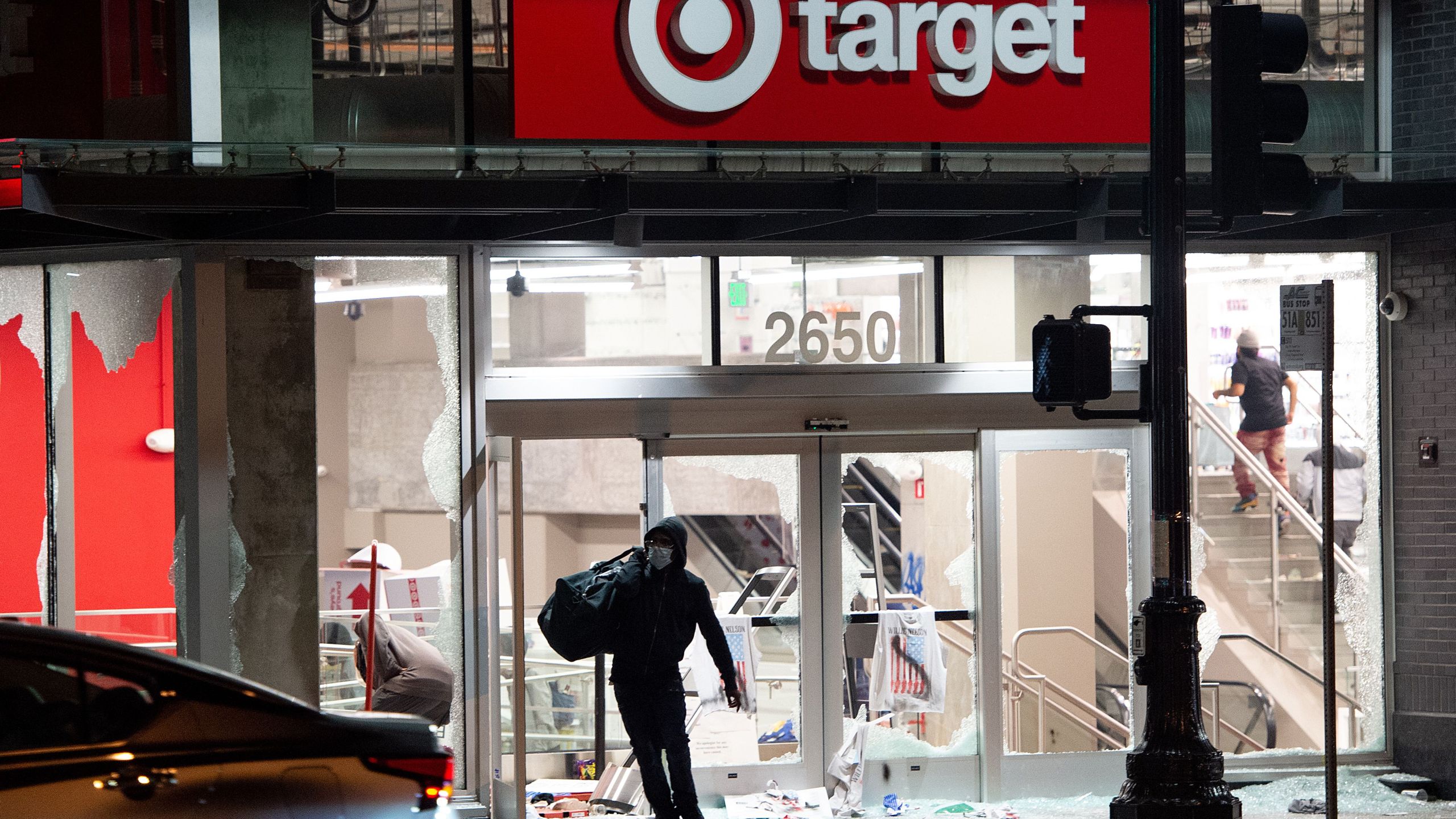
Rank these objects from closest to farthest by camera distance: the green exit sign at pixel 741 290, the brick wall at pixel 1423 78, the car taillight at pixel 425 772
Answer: the car taillight at pixel 425 772 → the green exit sign at pixel 741 290 → the brick wall at pixel 1423 78

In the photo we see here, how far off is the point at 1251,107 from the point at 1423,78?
15.3 ft

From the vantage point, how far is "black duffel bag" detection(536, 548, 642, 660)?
883 cm

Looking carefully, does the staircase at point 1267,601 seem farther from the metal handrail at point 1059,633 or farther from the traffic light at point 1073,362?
the traffic light at point 1073,362

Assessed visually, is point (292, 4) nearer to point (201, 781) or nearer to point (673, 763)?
point (673, 763)

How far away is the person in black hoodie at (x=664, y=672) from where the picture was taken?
28.6 ft

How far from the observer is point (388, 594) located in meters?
9.63

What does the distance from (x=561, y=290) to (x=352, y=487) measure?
1858 millimetres

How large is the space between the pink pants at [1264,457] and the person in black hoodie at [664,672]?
432 centimetres

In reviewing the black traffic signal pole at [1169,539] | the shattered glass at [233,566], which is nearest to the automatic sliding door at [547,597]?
the shattered glass at [233,566]

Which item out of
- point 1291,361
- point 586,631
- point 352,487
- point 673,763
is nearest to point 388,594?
point 352,487

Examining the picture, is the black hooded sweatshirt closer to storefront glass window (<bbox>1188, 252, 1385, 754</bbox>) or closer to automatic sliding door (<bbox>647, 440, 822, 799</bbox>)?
automatic sliding door (<bbox>647, 440, 822, 799</bbox>)

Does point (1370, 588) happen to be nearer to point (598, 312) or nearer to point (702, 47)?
point (598, 312)

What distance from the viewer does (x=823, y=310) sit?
10.2 m

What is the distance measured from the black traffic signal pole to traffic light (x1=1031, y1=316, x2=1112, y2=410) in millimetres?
236
